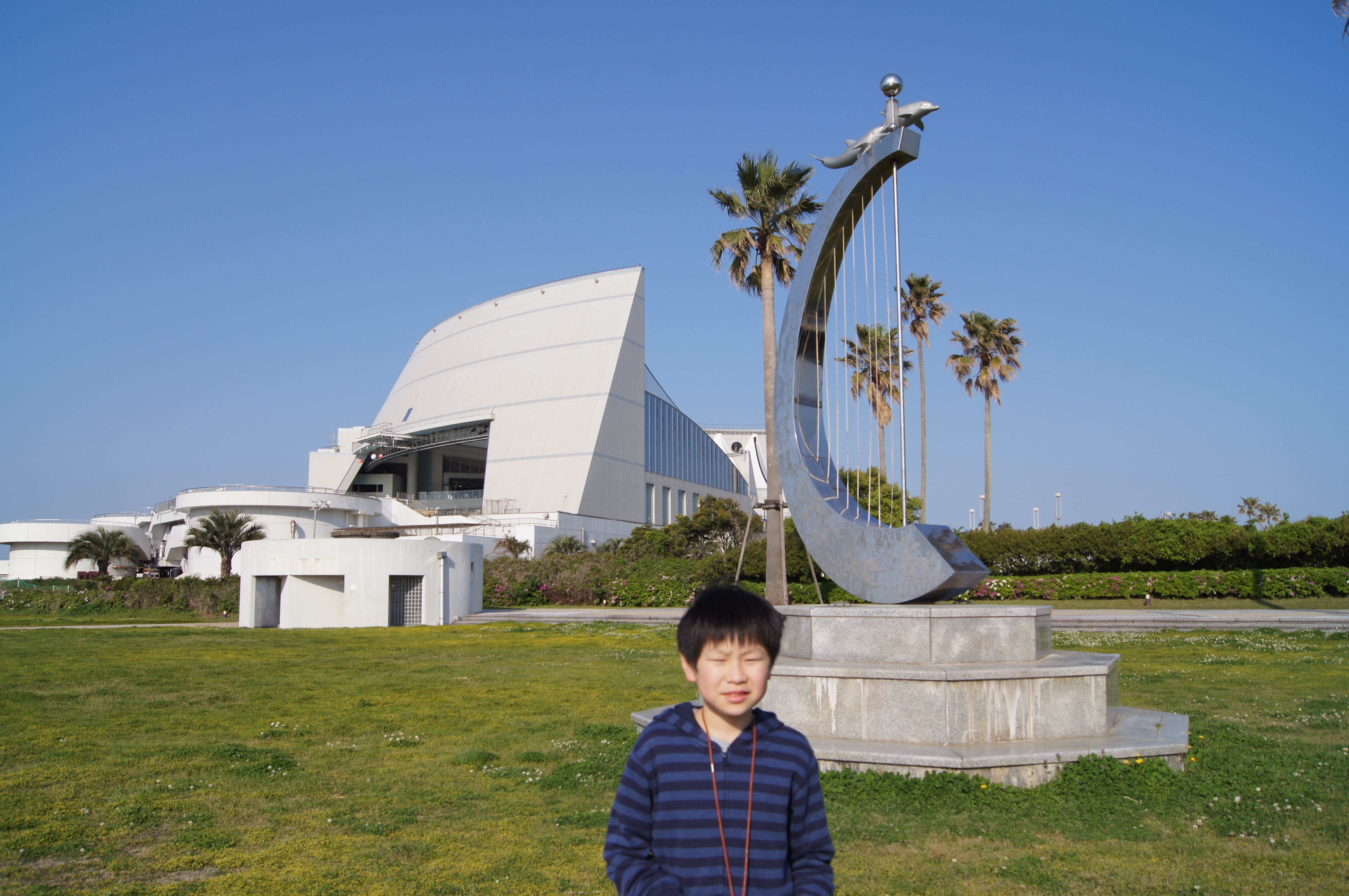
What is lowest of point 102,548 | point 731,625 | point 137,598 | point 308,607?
point 137,598

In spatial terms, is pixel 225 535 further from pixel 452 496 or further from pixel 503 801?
pixel 503 801

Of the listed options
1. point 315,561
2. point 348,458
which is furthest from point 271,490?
point 315,561

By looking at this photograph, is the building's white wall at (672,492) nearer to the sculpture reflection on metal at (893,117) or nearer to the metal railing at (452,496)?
the metal railing at (452,496)

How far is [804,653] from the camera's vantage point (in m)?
7.67

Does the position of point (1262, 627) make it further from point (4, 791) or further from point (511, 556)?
point (511, 556)

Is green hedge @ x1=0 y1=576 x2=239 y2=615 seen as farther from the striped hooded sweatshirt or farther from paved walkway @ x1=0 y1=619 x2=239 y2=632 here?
the striped hooded sweatshirt

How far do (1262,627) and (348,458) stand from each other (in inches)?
1821

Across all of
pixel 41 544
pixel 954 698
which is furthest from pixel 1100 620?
pixel 41 544

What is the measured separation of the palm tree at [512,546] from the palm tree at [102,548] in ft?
67.9

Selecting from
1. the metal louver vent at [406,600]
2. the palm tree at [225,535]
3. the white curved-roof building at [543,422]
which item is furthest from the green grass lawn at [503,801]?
the white curved-roof building at [543,422]

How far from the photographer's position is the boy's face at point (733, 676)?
2.37 metres

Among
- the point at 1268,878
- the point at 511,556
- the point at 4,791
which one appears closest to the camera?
the point at 1268,878

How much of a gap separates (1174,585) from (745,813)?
106 feet

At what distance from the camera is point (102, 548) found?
157ft
